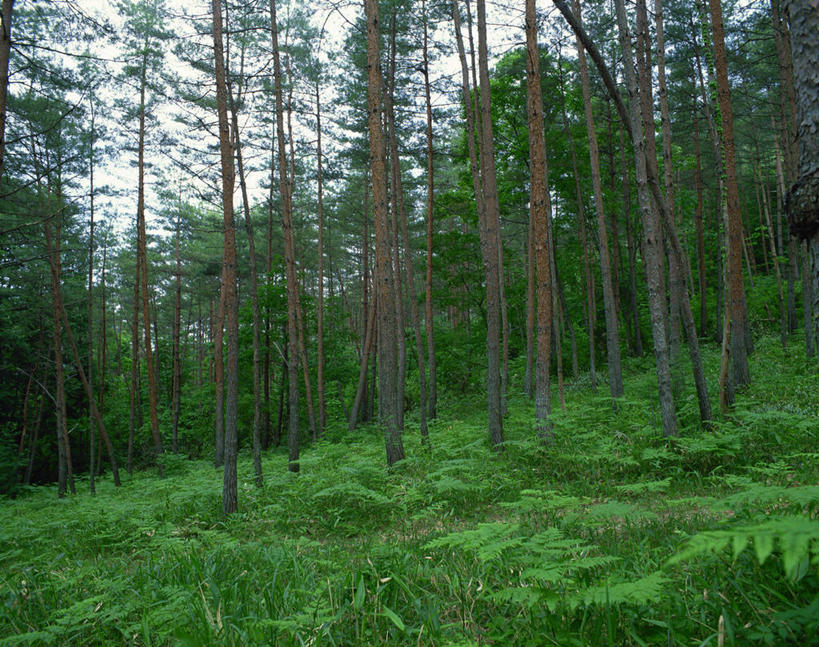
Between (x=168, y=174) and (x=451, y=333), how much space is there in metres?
13.4

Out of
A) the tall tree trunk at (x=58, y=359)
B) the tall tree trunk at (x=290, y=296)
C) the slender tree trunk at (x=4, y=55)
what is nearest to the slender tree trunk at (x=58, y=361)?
the tall tree trunk at (x=58, y=359)

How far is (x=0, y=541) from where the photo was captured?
7805 mm

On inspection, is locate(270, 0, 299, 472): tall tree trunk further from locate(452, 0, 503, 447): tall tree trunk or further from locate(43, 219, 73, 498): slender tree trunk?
locate(43, 219, 73, 498): slender tree trunk

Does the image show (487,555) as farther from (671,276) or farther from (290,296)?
(290,296)

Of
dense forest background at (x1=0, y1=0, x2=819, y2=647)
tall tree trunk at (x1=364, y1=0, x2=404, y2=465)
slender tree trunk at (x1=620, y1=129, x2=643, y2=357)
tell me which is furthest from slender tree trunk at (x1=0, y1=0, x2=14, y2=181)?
slender tree trunk at (x1=620, y1=129, x2=643, y2=357)

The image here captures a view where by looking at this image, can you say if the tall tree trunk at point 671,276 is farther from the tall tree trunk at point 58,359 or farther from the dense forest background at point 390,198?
the tall tree trunk at point 58,359

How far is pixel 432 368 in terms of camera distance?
15367 millimetres

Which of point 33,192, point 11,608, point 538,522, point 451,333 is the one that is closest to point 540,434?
point 538,522

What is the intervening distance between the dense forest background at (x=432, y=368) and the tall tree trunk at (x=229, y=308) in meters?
0.07

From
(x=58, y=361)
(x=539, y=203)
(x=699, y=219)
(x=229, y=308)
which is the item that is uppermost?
(x=699, y=219)

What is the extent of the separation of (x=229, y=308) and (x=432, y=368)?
9097mm

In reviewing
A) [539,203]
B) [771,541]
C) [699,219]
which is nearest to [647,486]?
[771,541]

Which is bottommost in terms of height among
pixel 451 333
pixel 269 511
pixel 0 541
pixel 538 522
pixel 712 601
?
pixel 0 541

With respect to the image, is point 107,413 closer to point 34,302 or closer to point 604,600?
point 34,302
